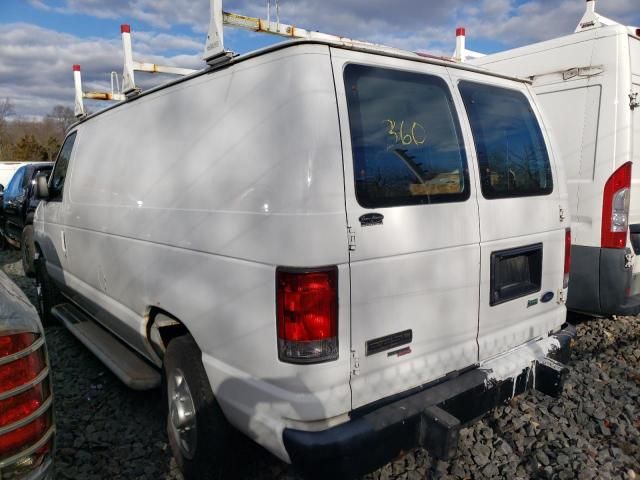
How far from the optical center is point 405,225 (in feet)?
7.32

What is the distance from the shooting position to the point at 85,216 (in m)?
3.91

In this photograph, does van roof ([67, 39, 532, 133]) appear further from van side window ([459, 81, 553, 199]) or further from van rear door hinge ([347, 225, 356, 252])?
van rear door hinge ([347, 225, 356, 252])

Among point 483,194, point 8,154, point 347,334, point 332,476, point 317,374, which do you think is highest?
point 8,154

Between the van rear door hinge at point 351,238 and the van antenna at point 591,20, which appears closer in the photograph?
the van rear door hinge at point 351,238

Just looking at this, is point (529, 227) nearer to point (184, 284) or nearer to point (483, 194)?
point (483, 194)

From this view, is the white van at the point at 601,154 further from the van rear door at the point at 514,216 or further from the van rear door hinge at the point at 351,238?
the van rear door hinge at the point at 351,238

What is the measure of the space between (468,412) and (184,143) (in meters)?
2.11

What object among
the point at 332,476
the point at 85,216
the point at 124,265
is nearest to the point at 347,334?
the point at 332,476

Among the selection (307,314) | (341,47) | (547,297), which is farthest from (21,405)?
(547,297)

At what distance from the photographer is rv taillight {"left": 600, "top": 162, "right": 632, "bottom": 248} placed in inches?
167

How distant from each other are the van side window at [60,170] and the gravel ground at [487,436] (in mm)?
1720

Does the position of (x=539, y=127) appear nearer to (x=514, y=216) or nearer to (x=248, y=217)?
(x=514, y=216)

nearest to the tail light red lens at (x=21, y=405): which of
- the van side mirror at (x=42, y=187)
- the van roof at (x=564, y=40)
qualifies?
the van side mirror at (x=42, y=187)

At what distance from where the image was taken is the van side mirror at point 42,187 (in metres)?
4.69
